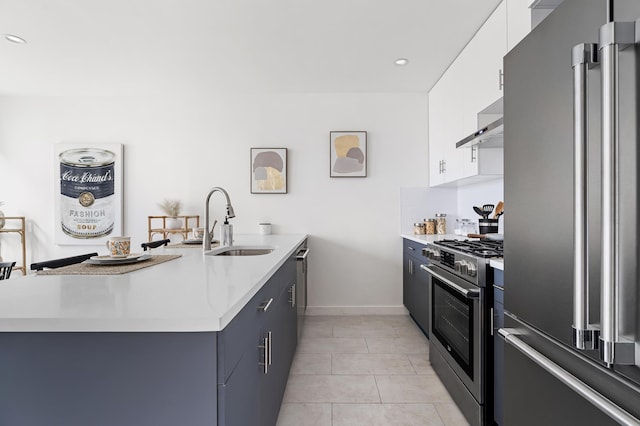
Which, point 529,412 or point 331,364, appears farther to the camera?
point 331,364

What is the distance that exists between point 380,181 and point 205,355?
3168 millimetres

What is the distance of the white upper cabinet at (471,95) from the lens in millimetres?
1976

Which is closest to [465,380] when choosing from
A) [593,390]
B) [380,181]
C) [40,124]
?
→ [593,390]

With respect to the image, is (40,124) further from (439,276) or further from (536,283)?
(536,283)

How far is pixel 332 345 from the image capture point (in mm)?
2824

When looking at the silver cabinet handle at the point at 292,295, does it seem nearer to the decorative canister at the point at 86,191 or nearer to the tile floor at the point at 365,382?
the tile floor at the point at 365,382

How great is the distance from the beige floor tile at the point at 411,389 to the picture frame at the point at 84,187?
3.31 metres

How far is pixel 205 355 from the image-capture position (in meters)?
0.77

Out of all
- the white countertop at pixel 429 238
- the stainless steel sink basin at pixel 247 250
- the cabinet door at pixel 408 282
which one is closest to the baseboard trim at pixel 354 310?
the cabinet door at pixel 408 282

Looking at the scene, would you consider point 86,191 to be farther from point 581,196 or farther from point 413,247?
point 581,196

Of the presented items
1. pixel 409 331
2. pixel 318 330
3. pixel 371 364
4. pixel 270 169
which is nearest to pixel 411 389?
pixel 371 364

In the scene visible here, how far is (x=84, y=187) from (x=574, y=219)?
4.41 m

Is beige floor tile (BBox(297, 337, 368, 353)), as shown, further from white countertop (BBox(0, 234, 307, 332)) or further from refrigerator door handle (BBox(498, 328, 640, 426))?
refrigerator door handle (BBox(498, 328, 640, 426))

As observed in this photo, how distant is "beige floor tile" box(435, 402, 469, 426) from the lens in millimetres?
1786
